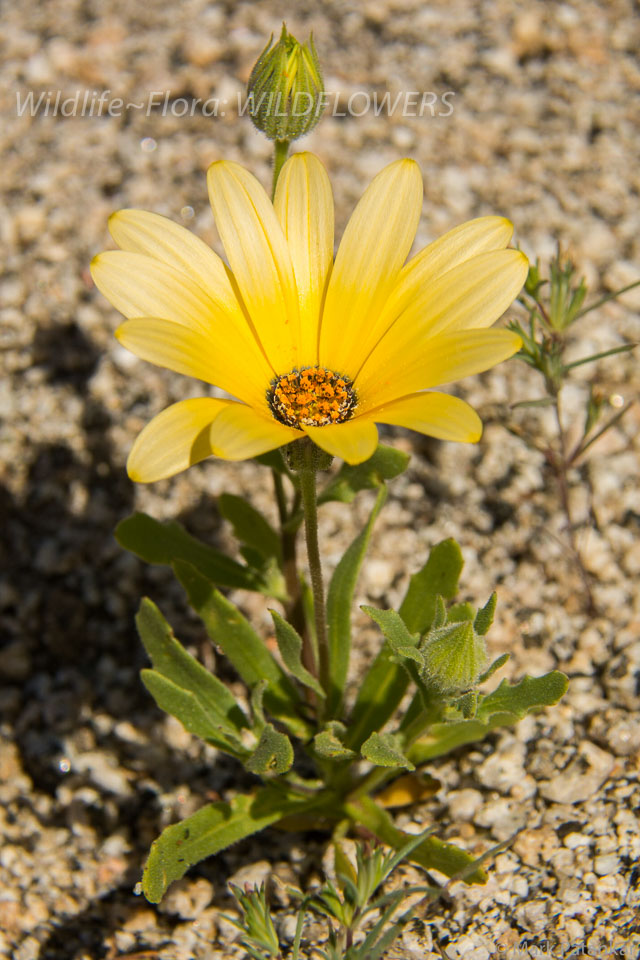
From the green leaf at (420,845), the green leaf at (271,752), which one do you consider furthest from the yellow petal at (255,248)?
the green leaf at (420,845)

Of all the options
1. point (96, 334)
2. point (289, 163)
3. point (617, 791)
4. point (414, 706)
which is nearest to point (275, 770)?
point (414, 706)

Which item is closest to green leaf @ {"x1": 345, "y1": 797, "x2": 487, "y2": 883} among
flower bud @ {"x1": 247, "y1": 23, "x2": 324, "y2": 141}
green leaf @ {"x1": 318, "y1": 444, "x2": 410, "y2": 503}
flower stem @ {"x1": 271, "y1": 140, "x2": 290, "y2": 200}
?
green leaf @ {"x1": 318, "y1": 444, "x2": 410, "y2": 503}

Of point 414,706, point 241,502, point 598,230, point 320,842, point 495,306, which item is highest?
point 598,230

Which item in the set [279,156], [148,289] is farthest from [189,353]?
[279,156]

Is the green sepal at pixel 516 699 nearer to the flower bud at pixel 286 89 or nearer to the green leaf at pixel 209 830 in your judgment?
the green leaf at pixel 209 830

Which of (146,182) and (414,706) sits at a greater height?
(146,182)

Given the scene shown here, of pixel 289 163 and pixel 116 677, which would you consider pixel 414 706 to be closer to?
pixel 116 677

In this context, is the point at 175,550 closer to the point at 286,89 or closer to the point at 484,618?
the point at 484,618
